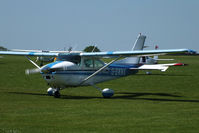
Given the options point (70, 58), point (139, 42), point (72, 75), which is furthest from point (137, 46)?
point (72, 75)

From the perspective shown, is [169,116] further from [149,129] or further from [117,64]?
[117,64]

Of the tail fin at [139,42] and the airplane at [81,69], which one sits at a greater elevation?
the tail fin at [139,42]

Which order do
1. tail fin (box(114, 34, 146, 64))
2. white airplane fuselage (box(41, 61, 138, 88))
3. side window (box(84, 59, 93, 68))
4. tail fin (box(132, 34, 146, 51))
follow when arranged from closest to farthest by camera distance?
1. white airplane fuselage (box(41, 61, 138, 88))
2. side window (box(84, 59, 93, 68))
3. tail fin (box(114, 34, 146, 64))
4. tail fin (box(132, 34, 146, 51))

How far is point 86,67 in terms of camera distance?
1730 cm

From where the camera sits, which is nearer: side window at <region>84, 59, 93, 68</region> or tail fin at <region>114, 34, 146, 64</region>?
side window at <region>84, 59, 93, 68</region>

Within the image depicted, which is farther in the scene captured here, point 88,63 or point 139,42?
point 139,42

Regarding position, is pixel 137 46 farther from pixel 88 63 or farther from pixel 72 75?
pixel 72 75

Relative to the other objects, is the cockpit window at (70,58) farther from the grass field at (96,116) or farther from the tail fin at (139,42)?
the tail fin at (139,42)

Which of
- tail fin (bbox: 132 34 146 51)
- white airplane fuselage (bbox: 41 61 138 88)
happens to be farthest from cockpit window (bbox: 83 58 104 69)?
tail fin (bbox: 132 34 146 51)

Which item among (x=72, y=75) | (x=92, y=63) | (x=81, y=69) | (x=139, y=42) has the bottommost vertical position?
(x=72, y=75)

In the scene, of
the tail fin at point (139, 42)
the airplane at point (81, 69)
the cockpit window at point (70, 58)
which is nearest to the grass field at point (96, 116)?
the airplane at point (81, 69)

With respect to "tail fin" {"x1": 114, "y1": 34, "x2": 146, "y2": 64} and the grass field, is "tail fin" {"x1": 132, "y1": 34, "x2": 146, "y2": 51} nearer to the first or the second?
"tail fin" {"x1": 114, "y1": 34, "x2": 146, "y2": 64}

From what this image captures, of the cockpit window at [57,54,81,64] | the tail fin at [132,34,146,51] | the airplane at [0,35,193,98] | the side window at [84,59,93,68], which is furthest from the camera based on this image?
the tail fin at [132,34,146,51]

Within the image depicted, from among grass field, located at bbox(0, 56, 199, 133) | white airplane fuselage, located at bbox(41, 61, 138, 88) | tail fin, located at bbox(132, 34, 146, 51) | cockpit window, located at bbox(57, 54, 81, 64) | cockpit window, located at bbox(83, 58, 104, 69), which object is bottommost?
grass field, located at bbox(0, 56, 199, 133)
